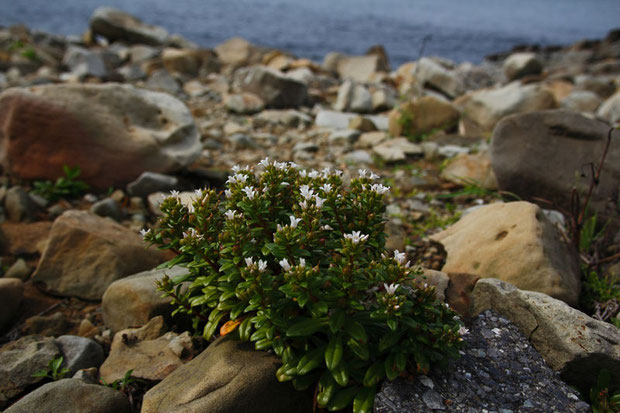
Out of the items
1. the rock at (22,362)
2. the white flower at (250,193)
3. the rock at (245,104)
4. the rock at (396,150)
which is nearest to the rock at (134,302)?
the rock at (22,362)

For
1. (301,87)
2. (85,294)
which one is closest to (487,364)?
(85,294)

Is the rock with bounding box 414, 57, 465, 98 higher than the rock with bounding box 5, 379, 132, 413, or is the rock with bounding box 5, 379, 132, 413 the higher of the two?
the rock with bounding box 414, 57, 465, 98

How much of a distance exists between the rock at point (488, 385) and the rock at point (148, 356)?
1.51 metres

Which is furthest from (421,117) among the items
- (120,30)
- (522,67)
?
(120,30)

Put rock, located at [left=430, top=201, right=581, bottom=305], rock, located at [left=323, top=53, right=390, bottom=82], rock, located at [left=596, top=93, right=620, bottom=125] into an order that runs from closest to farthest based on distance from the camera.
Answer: rock, located at [left=430, top=201, right=581, bottom=305] → rock, located at [left=596, top=93, right=620, bottom=125] → rock, located at [left=323, top=53, right=390, bottom=82]

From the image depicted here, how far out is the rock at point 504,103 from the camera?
29.1 ft

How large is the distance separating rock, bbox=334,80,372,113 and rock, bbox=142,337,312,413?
8449 millimetres

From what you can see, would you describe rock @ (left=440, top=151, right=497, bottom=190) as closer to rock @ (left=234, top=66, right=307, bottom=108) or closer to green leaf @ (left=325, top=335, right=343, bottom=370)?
green leaf @ (left=325, top=335, right=343, bottom=370)

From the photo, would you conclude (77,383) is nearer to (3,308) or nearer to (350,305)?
(3,308)

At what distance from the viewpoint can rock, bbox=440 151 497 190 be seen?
5918 millimetres

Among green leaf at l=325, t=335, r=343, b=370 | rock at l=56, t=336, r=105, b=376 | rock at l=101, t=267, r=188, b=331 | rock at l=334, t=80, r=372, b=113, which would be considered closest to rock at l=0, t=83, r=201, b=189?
rock at l=101, t=267, r=188, b=331

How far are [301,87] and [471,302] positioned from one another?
815 cm

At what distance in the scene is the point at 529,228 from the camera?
3.73 metres

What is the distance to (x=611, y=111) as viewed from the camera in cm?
1023
